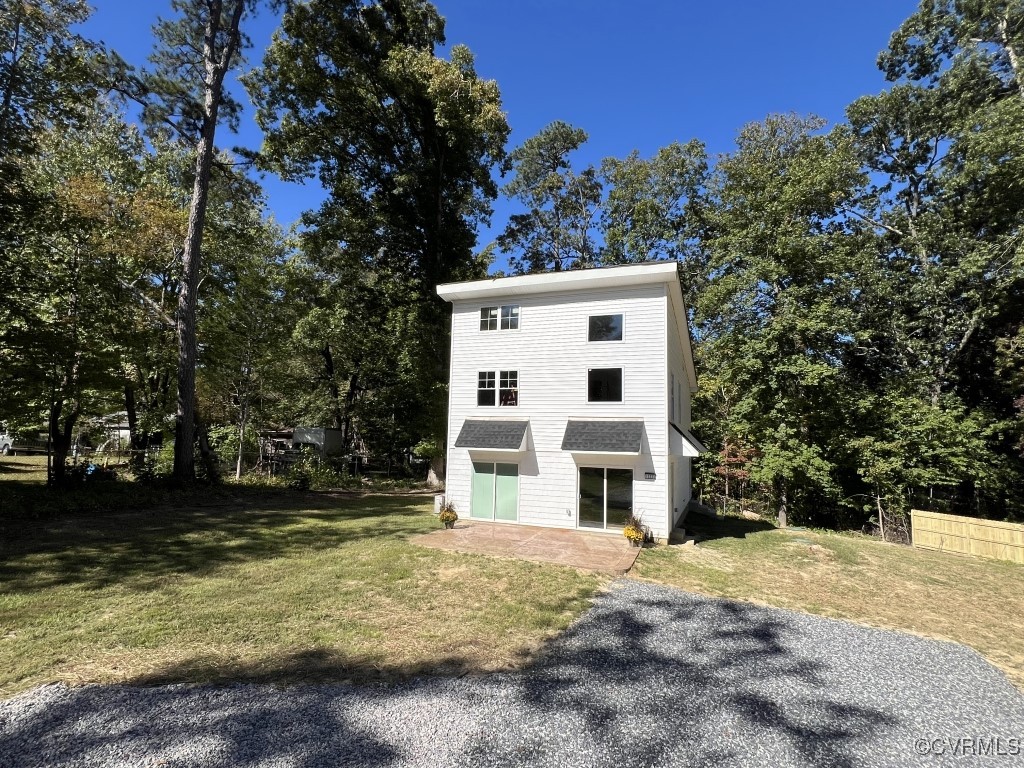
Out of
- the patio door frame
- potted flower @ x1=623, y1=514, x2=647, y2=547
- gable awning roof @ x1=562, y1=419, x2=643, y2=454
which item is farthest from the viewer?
the patio door frame

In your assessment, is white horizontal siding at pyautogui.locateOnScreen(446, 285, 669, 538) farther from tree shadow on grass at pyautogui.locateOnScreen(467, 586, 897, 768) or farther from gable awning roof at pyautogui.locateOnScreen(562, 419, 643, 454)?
tree shadow on grass at pyautogui.locateOnScreen(467, 586, 897, 768)

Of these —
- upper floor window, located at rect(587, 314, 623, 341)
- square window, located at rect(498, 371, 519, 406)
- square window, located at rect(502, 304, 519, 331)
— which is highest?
square window, located at rect(502, 304, 519, 331)

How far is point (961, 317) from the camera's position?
17.8 metres

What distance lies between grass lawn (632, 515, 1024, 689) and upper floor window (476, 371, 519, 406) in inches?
234

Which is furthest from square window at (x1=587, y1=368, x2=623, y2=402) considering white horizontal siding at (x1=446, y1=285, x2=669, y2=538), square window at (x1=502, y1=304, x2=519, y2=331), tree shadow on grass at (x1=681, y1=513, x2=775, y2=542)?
tree shadow on grass at (x1=681, y1=513, x2=775, y2=542)

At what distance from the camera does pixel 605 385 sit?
13094 millimetres

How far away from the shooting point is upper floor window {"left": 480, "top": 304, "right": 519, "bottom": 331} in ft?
47.2

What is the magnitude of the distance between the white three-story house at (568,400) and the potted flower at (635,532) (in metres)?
0.27

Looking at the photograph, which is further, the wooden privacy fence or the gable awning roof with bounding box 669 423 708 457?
the gable awning roof with bounding box 669 423 708 457

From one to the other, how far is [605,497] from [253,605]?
901 centimetres

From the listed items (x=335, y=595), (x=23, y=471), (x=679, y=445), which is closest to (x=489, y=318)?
(x=679, y=445)

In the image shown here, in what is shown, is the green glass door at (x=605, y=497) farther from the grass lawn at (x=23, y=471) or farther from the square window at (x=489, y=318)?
the grass lawn at (x=23, y=471)

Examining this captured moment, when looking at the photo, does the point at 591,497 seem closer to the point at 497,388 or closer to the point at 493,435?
the point at 493,435

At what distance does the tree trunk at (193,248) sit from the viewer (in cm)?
1639
